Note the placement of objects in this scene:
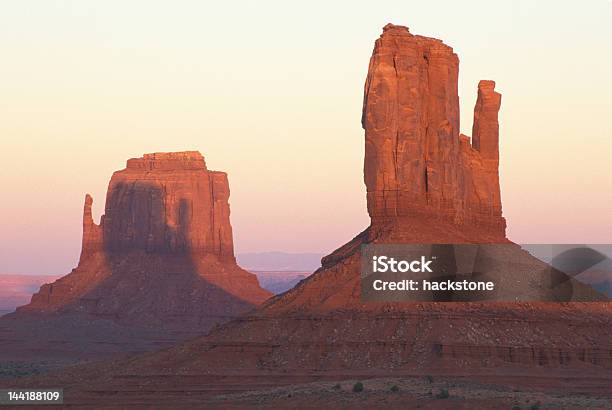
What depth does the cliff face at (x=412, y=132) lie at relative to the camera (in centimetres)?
12575

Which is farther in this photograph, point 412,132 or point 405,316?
point 412,132

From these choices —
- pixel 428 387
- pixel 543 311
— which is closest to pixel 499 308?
pixel 543 311

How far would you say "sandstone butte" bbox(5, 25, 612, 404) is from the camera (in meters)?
112

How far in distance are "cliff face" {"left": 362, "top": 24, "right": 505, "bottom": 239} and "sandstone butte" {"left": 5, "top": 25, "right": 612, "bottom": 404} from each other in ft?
0.31

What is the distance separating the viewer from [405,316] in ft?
377

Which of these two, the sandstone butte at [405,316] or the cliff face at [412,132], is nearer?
the sandstone butte at [405,316]

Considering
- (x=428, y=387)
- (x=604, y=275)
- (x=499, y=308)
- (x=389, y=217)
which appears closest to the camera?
(x=428, y=387)

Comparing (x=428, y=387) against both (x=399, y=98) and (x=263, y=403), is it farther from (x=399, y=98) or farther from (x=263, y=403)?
(x=399, y=98)

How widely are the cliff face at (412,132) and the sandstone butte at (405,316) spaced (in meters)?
0.09

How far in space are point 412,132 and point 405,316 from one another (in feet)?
57.2

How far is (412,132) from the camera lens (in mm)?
126938

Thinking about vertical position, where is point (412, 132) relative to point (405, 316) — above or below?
above

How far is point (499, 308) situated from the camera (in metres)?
116

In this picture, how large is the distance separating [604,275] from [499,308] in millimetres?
21921
